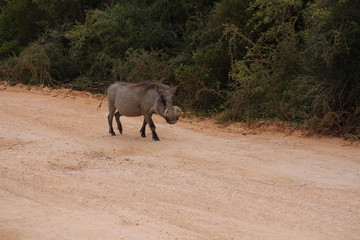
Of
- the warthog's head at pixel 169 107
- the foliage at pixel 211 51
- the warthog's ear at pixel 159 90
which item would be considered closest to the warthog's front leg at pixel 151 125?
the warthog's head at pixel 169 107

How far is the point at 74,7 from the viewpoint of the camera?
23.1m

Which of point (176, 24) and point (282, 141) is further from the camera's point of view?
point (176, 24)

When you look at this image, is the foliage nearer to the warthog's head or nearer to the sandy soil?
the sandy soil

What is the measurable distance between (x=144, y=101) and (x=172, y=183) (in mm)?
4200

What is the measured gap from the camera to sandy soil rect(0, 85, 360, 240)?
7.82 m

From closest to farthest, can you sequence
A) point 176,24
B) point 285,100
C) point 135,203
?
point 135,203 < point 285,100 < point 176,24

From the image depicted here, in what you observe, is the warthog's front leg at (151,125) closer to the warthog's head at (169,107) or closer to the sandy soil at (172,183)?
the sandy soil at (172,183)

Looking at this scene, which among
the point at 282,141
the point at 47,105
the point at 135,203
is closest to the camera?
the point at 135,203

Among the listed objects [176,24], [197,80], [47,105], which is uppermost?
[176,24]

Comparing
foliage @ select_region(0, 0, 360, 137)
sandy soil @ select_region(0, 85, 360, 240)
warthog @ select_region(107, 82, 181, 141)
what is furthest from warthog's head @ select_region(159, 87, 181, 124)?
foliage @ select_region(0, 0, 360, 137)

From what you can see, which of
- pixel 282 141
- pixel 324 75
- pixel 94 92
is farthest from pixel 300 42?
pixel 94 92

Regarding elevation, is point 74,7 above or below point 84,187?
above

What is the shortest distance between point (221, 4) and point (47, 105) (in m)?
5.66

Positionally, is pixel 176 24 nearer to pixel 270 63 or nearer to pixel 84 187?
pixel 270 63
